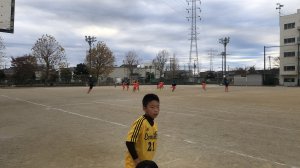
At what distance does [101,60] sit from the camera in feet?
316

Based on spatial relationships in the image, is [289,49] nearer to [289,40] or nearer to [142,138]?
[289,40]

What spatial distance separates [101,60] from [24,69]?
769 inches

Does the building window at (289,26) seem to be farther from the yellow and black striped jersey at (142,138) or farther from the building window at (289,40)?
the yellow and black striped jersey at (142,138)

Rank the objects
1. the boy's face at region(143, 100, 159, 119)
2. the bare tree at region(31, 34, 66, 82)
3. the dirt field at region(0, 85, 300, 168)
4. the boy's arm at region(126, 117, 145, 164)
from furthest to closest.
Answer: the bare tree at region(31, 34, 66, 82), the dirt field at region(0, 85, 300, 168), the boy's face at region(143, 100, 159, 119), the boy's arm at region(126, 117, 145, 164)

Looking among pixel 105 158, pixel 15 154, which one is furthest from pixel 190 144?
pixel 15 154

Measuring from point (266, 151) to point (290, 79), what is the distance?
85.2 metres

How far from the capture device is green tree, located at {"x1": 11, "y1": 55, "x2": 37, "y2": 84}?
88875 mm

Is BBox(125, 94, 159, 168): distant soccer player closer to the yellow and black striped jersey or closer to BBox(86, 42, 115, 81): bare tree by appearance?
the yellow and black striped jersey

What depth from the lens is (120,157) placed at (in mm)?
8258

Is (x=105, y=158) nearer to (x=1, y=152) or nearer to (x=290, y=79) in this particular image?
(x=1, y=152)

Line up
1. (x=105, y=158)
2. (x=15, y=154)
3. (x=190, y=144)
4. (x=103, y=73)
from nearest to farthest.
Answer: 1. (x=105, y=158)
2. (x=15, y=154)
3. (x=190, y=144)
4. (x=103, y=73)

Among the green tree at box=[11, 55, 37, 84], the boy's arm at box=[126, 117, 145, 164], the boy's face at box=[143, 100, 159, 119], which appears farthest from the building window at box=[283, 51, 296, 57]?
the boy's arm at box=[126, 117, 145, 164]

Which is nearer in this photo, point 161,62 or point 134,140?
point 134,140

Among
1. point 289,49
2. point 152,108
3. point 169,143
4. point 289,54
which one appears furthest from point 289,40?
point 152,108
